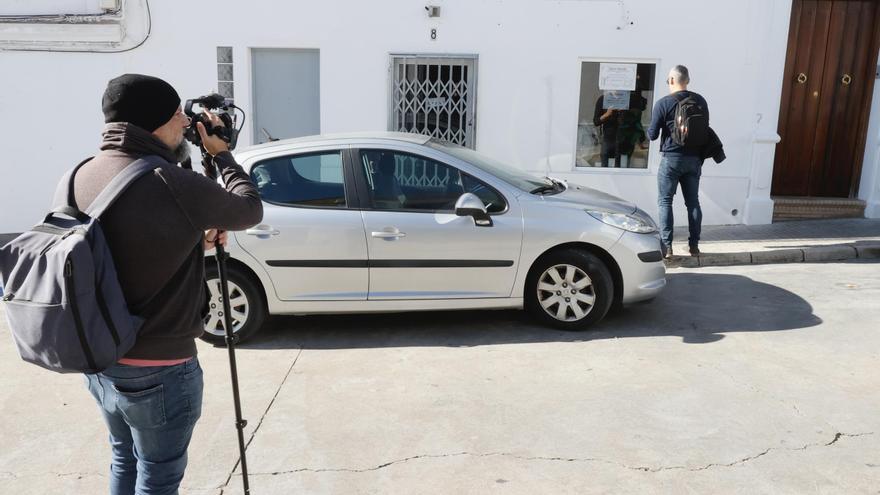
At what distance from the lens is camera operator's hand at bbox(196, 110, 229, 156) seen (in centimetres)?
259

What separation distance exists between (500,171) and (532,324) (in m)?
1.24

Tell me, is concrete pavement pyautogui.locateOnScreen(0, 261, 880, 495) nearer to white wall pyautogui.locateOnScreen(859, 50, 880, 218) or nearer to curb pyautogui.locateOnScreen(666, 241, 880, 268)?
curb pyautogui.locateOnScreen(666, 241, 880, 268)

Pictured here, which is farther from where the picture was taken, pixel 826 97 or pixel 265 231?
pixel 826 97

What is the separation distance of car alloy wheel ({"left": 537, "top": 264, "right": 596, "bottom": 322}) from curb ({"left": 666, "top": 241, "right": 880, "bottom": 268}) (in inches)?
95.0

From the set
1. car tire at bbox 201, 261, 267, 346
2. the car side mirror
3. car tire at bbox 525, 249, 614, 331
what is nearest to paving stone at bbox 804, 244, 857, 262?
car tire at bbox 525, 249, 614, 331

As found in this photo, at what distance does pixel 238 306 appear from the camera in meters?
5.53

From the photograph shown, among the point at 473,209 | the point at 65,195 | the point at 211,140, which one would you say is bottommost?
the point at 473,209

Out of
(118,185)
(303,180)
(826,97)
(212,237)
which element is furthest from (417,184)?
(826,97)

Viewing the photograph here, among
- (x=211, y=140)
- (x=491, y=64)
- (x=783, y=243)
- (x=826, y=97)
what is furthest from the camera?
(x=826, y=97)

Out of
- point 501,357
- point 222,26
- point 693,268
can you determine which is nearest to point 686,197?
point 693,268

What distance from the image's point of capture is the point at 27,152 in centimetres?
966

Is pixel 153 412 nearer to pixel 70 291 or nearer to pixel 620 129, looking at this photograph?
pixel 70 291

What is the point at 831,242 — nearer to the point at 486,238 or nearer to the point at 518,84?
the point at 518,84

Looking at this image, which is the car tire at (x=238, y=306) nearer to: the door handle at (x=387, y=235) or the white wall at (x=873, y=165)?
the door handle at (x=387, y=235)
